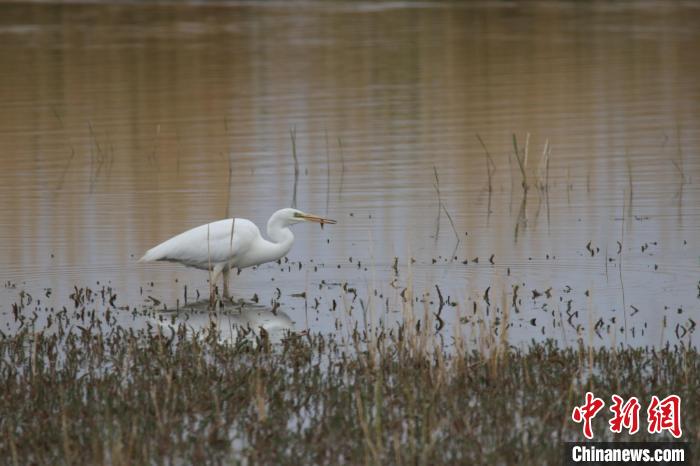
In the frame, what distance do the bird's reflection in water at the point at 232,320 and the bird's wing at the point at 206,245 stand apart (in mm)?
428

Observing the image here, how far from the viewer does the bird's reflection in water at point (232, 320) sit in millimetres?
9773

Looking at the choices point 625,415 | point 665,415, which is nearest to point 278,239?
point 625,415

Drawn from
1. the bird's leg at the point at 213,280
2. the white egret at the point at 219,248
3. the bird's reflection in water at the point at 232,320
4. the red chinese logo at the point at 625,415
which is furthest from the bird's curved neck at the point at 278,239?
the red chinese logo at the point at 625,415

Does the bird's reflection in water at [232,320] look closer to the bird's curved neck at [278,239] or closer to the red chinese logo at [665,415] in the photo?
the bird's curved neck at [278,239]

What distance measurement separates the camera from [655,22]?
41781mm

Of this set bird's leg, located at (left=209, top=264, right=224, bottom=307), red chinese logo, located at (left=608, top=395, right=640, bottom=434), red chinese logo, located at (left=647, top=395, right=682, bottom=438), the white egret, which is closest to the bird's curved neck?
the white egret

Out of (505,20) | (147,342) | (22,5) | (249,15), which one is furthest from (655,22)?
(147,342)

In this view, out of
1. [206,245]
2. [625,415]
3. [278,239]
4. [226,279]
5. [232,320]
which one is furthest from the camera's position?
[278,239]

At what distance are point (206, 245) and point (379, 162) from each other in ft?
25.3

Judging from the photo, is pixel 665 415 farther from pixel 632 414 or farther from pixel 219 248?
pixel 219 248

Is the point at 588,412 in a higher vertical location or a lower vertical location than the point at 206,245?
lower

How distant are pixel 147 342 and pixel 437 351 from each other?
225 centimetres

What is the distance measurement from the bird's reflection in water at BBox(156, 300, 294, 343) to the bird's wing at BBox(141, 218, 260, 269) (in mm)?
428

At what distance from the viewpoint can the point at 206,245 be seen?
11.4 meters
